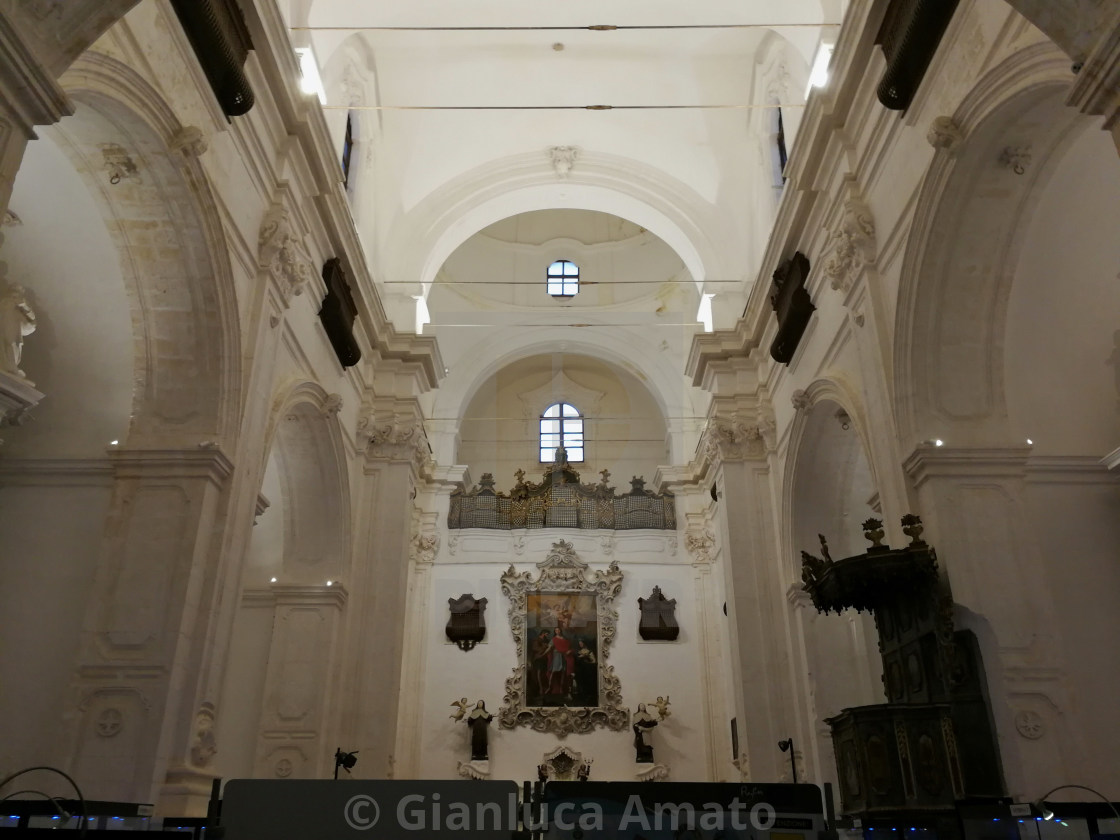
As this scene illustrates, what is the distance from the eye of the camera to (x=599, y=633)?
1967 cm

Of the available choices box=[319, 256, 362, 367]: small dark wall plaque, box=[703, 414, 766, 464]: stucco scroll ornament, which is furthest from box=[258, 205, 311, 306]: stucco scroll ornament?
box=[703, 414, 766, 464]: stucco scroll ornament

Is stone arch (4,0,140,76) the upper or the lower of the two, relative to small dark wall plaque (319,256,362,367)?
lower

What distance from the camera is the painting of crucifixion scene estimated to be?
19203 mm

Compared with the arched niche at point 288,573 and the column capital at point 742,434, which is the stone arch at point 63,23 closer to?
the arched niche at point 288,573

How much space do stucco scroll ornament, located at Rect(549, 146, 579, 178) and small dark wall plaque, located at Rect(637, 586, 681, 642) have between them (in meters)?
8.74

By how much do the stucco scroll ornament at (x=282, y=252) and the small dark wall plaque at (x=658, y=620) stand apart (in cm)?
1149

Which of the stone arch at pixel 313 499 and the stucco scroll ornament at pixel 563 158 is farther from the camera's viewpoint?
the stucco scroll ornament at pixel 563 158

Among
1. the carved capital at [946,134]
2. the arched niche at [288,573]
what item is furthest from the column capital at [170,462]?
the carved capital at [946,134]

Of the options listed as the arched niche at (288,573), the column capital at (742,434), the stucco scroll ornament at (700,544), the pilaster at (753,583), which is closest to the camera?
the arched niche at (288,573)

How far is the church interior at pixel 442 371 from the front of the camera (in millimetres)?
7223

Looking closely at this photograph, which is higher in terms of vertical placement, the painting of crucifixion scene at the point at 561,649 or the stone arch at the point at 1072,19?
the painting of crucifixion scene at the point at 561,649

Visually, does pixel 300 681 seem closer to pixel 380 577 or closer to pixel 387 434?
pixel 380 577

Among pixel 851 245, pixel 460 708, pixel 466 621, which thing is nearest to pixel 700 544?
pixel 466 621

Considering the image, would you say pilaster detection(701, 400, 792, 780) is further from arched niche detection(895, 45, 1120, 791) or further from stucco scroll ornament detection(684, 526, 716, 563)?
stucco scroll ornament detection(684, 526, 716, 563)
